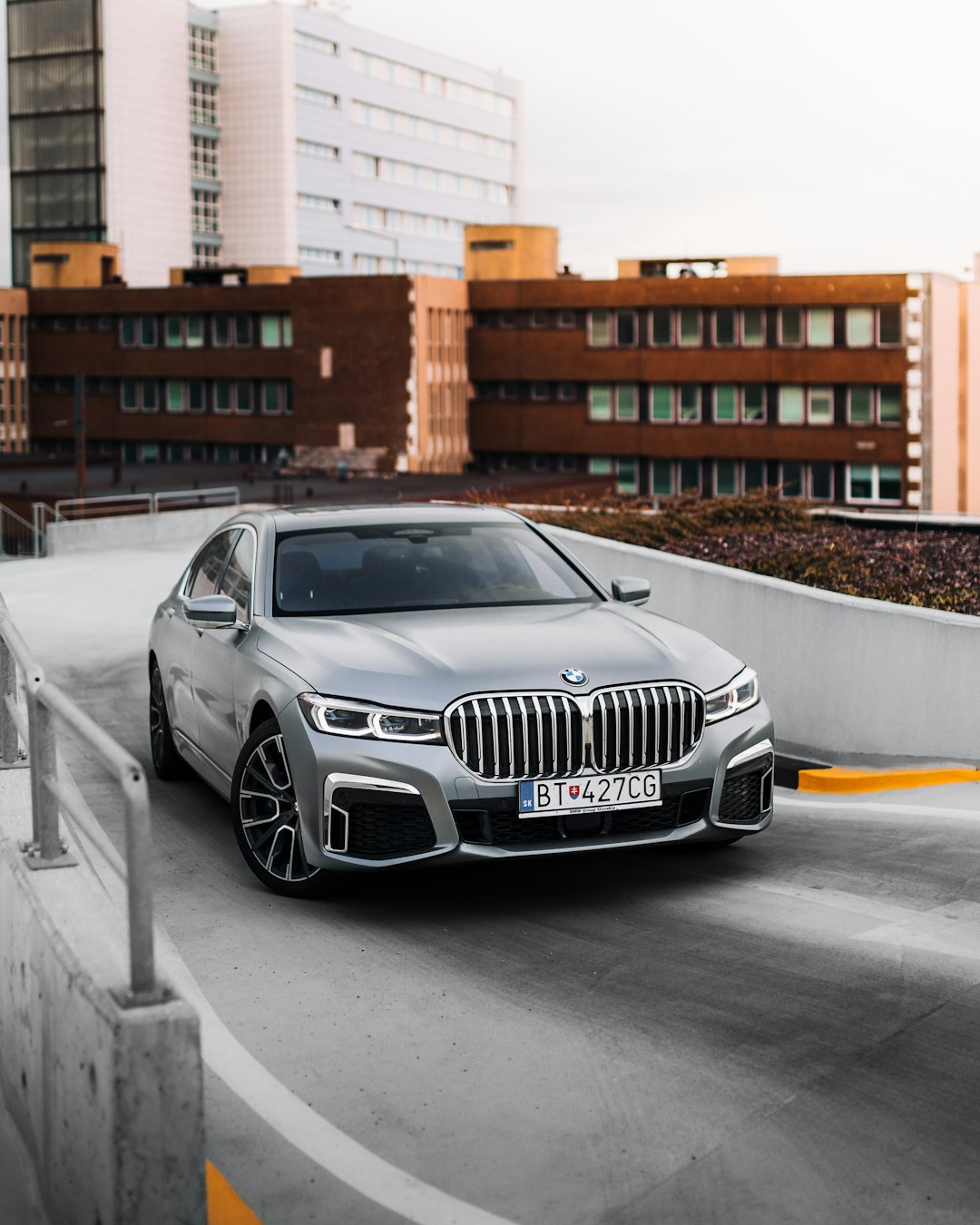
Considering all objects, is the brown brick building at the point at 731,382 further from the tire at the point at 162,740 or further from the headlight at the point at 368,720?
the headlight at the point at 368,720

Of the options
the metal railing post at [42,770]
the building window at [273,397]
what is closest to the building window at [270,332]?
the building window at [273,397]

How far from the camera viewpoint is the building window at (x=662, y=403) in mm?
81062

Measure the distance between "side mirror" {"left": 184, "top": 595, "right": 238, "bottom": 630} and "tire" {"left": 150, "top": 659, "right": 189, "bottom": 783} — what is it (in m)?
1.69

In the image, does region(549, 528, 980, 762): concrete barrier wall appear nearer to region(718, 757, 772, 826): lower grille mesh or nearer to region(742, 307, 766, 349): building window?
region(718, 757, 772, 826): lower grille mesh

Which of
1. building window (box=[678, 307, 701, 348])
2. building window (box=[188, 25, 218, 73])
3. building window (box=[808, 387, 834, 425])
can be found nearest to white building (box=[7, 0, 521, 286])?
building window (box=[188, 25, 218, 73])

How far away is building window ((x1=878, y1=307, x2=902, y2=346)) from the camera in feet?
247

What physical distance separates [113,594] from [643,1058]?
16.9 metres

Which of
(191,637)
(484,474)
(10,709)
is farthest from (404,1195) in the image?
(484,474)

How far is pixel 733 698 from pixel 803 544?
7562 millimetres

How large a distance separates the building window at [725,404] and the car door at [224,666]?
7251 centimetres

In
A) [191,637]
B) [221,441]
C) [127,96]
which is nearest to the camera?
[191,637]

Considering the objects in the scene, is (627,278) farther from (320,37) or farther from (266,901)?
(266,901)

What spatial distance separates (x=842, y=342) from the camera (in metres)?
76.6

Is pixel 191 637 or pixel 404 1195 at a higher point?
pixel 191 637
